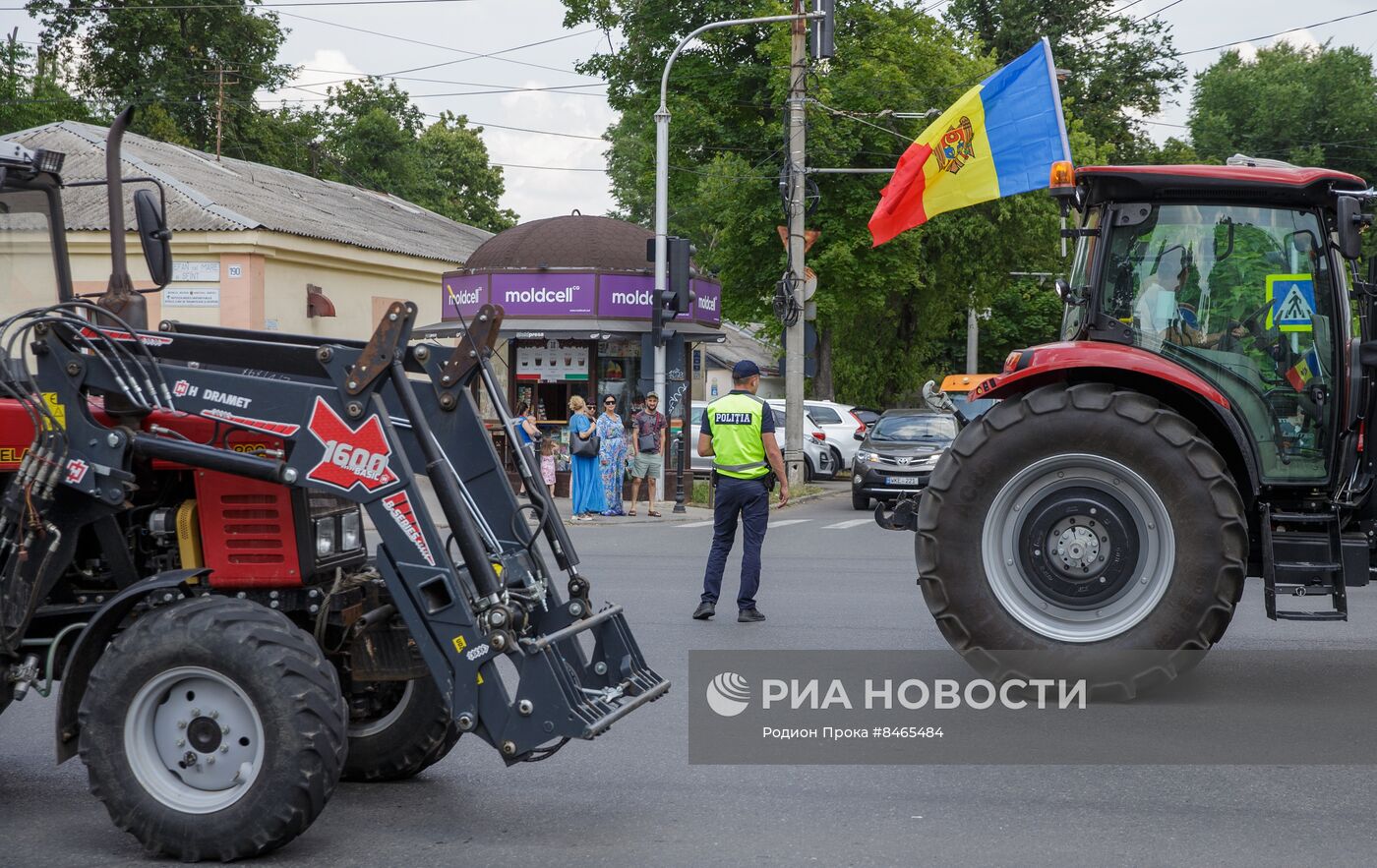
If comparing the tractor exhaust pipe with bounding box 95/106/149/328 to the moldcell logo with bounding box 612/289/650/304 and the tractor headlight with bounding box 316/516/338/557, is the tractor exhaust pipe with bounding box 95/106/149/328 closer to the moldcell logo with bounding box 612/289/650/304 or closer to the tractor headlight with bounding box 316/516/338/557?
the tractor headlight with bounding box 316/516/338/557

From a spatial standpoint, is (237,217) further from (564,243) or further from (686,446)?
(686,446)

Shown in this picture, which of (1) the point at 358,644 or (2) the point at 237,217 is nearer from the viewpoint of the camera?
(1) the point at 358,644

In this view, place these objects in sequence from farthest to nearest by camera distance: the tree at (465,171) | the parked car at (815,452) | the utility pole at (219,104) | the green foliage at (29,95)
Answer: the tree at (465,171), the utility pole at (219,104), the green foliage at (29,95), the parked car at (815,452)

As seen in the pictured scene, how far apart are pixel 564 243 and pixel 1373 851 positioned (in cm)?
2041

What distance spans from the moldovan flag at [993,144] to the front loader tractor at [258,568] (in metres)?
5.62

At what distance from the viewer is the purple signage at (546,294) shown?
23609 millimetres

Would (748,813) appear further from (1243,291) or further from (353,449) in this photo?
(1243,291)

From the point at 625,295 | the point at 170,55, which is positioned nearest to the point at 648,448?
the point at 625,295

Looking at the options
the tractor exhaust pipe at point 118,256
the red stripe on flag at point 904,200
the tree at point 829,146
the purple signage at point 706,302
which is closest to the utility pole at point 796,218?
the purple signage at point 706,302

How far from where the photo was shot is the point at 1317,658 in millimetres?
8664

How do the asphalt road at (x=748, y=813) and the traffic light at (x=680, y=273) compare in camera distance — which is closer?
the asphalt road at (x=748, y=813)

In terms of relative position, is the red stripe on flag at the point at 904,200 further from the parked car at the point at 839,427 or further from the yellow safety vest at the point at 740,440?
the parked car at the point at 839,427

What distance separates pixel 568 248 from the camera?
79.7 ft

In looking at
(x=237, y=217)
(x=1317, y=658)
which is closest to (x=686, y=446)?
(x=237, y=217)
